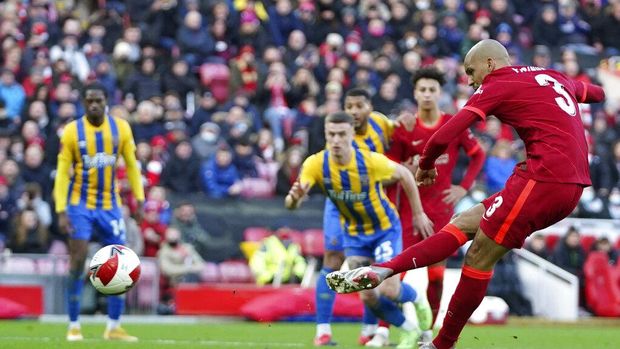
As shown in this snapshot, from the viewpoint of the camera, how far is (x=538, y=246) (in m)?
20.7

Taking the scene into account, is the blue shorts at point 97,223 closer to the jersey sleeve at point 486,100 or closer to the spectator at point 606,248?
the jersey sleeve at point 486,100

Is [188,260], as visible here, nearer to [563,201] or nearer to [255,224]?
[255,224]

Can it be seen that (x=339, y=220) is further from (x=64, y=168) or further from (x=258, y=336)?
(x=64, y=168)

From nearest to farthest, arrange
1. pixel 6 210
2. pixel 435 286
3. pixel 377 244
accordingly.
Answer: pixel 377 244
pixel 435 286
pixel 6 210

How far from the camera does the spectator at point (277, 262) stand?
63.0 ft

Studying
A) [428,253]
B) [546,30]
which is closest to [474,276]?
[428,253]

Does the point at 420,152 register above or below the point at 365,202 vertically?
above

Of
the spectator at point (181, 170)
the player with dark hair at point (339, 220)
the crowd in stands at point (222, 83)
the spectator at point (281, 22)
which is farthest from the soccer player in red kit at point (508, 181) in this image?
the spectator at point (281, 22)

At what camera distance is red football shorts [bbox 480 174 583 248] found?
28.9 feet

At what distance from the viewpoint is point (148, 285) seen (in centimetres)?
1864

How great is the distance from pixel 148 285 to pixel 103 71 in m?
4.15

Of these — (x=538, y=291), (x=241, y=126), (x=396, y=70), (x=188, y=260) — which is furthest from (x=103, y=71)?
(x=538, y=291)

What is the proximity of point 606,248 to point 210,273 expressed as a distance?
6282 mm

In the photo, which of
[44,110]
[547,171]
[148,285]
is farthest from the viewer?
[44,110]
